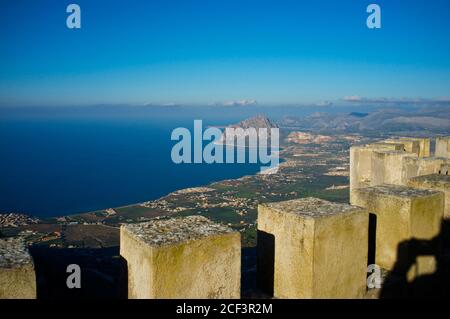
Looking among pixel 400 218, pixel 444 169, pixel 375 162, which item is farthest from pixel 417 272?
pixel 375 162

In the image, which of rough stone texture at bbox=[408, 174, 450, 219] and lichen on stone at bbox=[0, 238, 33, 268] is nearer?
lichen on stone at bbox=[0, 238, 33, 268]

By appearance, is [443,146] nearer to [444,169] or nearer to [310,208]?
[444,169]

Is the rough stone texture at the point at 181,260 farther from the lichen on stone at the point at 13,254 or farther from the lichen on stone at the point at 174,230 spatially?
the lichen on stone at the point at 13,254

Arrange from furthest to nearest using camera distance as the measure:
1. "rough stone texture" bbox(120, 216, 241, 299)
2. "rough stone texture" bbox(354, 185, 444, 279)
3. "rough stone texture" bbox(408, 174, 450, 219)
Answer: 1. "rough stone texture" bbox(408, 174, 450, 219)
2. "rough stone texture" bbox(354, 185, 444, 279)
3. "rough stone texture" bbox(120, 216, 241, 299)

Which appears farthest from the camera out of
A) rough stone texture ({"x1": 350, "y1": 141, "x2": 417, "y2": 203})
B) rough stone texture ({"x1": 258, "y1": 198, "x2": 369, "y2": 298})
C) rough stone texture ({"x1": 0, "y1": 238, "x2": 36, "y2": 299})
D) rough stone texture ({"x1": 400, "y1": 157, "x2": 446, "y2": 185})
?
rough stone texture ({"x1": 350, "y1": 141, "x2": 417, "y2": 203})

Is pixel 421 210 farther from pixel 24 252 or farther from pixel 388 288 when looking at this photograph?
pixel 24 252

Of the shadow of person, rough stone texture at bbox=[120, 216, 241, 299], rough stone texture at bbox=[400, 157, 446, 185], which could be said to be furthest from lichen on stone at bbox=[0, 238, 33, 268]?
rough stone texture at bbox=[400, 157, 446, 185]

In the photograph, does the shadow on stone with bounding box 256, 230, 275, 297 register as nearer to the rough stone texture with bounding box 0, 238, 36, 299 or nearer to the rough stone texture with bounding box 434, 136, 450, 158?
the rough stone texture with bounding box 0, 238, 36, 299
